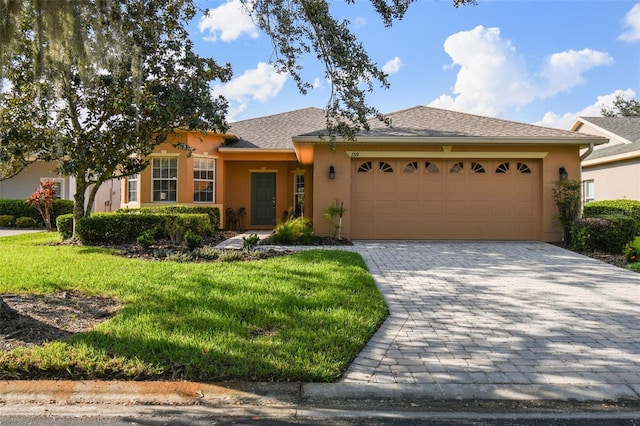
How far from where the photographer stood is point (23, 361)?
352cm

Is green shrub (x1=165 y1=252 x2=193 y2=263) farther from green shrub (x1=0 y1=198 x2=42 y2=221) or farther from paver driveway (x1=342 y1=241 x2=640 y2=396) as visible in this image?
green shrub (x1=0 y1=198 x2=42 y2=221)

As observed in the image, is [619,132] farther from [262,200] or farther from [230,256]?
[230,256]

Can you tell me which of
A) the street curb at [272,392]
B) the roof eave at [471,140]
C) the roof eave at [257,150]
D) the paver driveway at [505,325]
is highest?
the roof eave at [257,150]

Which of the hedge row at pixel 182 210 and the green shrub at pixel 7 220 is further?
the green shrub at pixel 7 220

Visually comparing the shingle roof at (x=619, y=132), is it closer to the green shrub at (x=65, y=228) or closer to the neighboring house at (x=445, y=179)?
the neighboring house at (x=445, y=179)

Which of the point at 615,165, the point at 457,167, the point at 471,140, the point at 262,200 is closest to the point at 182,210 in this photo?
the point at 262,200

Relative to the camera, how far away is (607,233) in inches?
400

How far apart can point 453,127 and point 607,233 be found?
5.00 m

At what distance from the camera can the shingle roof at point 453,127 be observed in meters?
12.1

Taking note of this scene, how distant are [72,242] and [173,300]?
7.23 meters

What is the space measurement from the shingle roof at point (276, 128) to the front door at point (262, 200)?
1.34 m

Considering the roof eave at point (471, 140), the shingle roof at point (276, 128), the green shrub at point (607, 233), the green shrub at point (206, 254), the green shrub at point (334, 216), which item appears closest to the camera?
the green shrub at point (206, 254)

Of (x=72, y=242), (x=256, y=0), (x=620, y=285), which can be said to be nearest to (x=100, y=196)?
(x=72, y=242)

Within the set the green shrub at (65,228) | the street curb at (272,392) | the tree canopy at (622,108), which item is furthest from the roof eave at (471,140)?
the tree canopy at (622,108)
